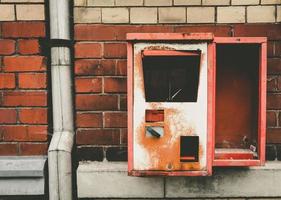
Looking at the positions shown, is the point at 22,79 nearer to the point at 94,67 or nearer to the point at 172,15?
the point at 94,67

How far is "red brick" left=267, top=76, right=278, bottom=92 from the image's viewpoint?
7.93 feet

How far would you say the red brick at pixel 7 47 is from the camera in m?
2.38

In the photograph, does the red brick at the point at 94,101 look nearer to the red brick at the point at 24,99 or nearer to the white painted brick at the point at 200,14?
the red brick at the point at 24,99

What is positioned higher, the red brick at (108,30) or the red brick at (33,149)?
the red brick at (108,30)

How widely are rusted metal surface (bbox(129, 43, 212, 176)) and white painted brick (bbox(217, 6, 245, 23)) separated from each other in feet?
1.46

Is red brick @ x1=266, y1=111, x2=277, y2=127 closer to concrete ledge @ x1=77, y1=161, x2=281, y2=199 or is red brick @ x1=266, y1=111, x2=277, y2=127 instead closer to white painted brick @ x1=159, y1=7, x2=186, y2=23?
concrete ledge @ x1=77, y1=161, x2=281, y2=199

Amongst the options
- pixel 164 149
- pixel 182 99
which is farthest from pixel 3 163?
pixel 182 99

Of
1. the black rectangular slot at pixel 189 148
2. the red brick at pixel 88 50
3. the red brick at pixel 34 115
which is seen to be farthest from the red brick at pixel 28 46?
the black rectangular slot at pixel 189 148

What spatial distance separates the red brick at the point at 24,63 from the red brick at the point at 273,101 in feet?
4.63

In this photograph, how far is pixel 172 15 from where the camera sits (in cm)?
240

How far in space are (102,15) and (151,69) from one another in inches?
22.4

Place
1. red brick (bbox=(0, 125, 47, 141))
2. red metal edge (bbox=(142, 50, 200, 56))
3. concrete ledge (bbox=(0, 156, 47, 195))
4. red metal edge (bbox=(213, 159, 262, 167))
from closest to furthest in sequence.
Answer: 1. red metal edge (bbox=(142, 50, 200, 56))
2. red metal edge (bbox=(213, 159, 262, 167))
3. concrete ledge (bbox=(0, 156, 47, 195))
4. red brick (bbox=(0, 125, 47, 141))

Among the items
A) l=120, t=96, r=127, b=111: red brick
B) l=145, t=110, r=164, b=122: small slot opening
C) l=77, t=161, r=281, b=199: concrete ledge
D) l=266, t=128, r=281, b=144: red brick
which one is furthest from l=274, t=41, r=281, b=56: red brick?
l=120, t=96, r=127, b=111: red brick

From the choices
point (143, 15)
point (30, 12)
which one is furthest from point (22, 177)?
point (143, 15)
